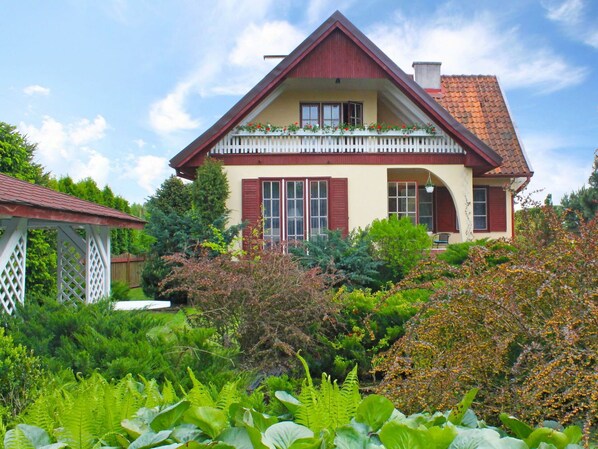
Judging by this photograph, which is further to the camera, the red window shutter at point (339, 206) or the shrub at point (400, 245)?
the red window shutter at point (339, 206)

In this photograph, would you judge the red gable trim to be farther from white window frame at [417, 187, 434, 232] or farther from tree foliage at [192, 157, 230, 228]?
white window frame at [417, 187, 434, 232]

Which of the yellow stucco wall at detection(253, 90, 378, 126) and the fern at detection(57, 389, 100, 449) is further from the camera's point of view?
the yellow stucco wall at detection(253, 90, 378, 126)

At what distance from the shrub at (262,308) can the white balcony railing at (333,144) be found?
978 cm

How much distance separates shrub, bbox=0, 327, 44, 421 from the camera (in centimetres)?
484

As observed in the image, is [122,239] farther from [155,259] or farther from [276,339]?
[276,339]

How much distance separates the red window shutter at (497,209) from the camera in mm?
19219

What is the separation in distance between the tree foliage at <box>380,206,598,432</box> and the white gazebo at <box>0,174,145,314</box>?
4.93 meters

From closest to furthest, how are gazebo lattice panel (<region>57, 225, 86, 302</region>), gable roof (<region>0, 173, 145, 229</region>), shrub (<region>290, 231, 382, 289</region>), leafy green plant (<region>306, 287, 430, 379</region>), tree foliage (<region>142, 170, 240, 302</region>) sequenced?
1. gable roof (<region>0, 173, 145, 229</region>)
2. leafy green plant (<region>306, 287, 430, 379</region>)
3. gazebo lattice panel (<region>57, 225, 86, 302</region>)
4. shrub (<region>290, 231, 382, 289</region>)
5. tree foliage (<region>142, 170, 240, 302</region>)

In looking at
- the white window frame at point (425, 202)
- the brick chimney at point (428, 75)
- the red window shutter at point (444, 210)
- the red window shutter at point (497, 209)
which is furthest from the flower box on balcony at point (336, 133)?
the brick chimney at point (428, 75)

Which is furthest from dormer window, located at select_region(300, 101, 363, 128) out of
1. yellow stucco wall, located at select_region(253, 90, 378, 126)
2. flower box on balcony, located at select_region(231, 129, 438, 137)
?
flower box on balcony, located at select_region(231, 129, 438, 137)

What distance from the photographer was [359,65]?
16828 mm

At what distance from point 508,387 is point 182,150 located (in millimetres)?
14041

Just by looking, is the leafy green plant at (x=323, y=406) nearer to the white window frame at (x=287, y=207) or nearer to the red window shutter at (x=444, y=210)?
the white window frame at (x=287, y=207)

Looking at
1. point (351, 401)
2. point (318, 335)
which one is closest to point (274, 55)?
point (318, 335)
